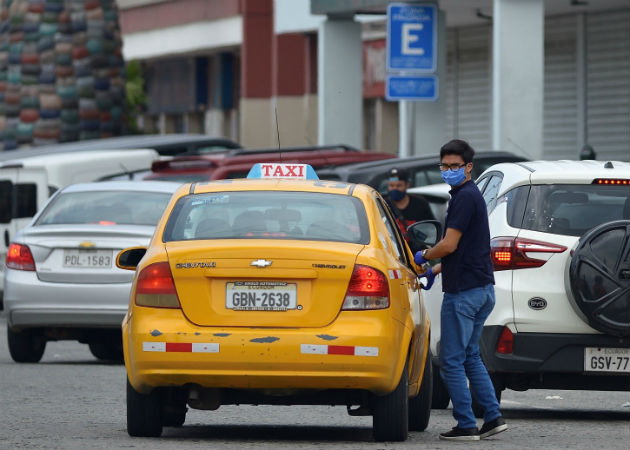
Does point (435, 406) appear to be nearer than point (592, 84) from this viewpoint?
Yes

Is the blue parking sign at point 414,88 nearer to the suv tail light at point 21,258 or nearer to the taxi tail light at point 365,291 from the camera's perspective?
the suv tail light at point 21,258

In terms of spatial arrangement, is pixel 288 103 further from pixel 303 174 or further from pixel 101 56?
pixel 303 174

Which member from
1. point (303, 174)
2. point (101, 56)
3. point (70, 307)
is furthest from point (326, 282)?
point (101, 56)

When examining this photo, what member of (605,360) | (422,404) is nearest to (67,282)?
(422,404)

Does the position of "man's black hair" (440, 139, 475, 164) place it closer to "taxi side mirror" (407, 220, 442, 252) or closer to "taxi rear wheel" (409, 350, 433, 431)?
"taxi side mirror" (407, 220, 442, 252)

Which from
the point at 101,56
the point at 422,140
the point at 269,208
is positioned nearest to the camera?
the point at 269,208

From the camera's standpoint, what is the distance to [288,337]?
9578mm

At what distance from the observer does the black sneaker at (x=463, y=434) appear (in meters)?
10.5

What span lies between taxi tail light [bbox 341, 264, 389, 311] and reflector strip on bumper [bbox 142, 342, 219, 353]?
701 mm

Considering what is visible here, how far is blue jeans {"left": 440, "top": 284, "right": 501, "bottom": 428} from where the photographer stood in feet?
34.2

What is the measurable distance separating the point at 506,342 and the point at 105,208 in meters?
6.27

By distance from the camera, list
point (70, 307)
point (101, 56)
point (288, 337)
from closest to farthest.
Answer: point (288, 337) → point (70, 307) → point (101, 56)

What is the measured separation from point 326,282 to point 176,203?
3.85 feet

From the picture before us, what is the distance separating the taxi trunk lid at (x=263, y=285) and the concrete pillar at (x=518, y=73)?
1667cm
